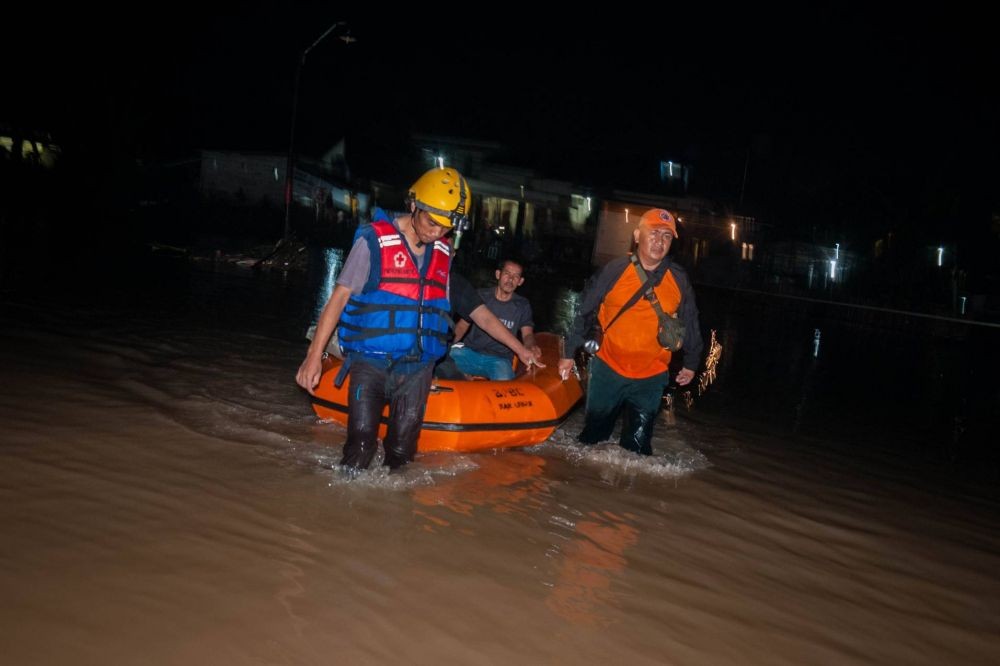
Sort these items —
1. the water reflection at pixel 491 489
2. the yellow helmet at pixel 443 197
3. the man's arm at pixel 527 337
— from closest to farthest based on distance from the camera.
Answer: the yellow helmet at pixel 443 197 → the water reflection at pixel 491 489 → the man's arm at pixel 527 337

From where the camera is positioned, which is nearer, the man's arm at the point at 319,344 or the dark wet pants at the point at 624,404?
the man's arm at the point at 319,344

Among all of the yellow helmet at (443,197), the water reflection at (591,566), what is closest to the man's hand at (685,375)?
the water reflection at (591,566)

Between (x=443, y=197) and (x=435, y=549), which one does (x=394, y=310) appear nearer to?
(x=443, y=197)

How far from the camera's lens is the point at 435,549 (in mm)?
4262

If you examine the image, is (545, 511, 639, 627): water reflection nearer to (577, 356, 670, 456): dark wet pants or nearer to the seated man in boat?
(577, 356, 670, 456): dark wet pants

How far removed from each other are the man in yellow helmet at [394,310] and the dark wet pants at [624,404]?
154 centimetres

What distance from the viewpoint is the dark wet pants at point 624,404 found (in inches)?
235

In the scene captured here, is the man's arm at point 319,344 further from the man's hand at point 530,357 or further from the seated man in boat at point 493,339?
the seated man in boat at point 493,339

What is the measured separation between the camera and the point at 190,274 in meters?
16.3

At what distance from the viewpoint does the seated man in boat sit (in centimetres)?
711

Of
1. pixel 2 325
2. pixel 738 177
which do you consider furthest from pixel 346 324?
pixel 738 177

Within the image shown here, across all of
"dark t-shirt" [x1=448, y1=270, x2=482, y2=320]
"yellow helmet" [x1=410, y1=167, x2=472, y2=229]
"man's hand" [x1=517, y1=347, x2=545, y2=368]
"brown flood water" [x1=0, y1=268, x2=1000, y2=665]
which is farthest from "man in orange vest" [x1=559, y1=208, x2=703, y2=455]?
"yellow helmet" [x1=410, y1=167, x2=472, y2=229]

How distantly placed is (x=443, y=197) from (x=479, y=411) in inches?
74.8

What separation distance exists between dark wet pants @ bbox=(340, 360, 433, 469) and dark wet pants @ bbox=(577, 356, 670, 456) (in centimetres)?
157
